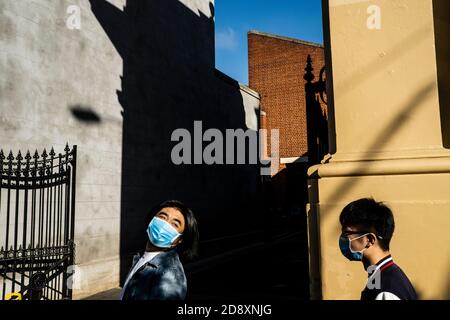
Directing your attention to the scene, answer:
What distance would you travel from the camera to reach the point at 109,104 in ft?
29.2

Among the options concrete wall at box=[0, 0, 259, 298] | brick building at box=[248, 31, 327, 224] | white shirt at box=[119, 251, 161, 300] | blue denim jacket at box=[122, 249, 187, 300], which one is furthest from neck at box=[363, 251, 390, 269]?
brick building at box=[248, 31, 327, 224]

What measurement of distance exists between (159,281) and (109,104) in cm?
721

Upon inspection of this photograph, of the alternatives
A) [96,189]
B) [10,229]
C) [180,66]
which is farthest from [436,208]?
[180,66]

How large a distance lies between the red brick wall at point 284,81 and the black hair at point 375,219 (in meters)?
23.4

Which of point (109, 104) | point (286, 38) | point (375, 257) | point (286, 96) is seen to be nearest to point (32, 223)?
point (109, 104)

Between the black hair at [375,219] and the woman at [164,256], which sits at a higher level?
the black hair at [375,219]

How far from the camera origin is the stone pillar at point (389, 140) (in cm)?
299

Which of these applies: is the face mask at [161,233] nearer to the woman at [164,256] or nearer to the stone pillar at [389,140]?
the woman at [164,256]

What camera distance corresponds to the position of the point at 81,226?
310 inches

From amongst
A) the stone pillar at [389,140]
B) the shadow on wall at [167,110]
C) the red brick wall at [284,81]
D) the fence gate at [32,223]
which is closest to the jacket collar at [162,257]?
the stone pillar at [389,140]

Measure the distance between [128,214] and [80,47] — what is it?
3855 millimetres

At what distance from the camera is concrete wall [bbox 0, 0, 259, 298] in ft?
23.0

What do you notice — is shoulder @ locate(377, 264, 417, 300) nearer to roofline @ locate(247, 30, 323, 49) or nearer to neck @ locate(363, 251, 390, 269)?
neck @ locate(363, 251, 390, 269)

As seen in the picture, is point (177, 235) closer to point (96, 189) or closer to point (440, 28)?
point (440, 28)
